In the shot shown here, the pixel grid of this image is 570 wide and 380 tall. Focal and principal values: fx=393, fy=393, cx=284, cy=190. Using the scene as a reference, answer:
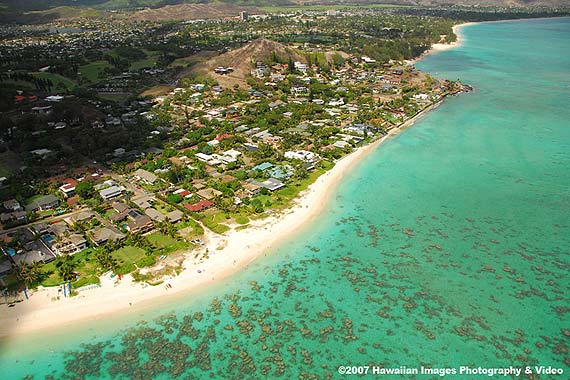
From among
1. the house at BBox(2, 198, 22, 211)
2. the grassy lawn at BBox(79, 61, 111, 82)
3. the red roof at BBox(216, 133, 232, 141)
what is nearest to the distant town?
the house at BBox(2, 198, 22, 211)

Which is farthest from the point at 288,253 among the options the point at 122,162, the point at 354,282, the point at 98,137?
the point at 98,137

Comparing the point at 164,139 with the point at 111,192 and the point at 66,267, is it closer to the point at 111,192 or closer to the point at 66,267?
the point at 111,192

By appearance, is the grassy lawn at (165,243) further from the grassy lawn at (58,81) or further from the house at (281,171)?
the grassy lawn at (58,81)

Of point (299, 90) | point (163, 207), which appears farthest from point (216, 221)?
point (299, 90)

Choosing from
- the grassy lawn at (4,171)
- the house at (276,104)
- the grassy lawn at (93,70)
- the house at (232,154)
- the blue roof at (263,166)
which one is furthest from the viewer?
the grassy lawn at (93,70)

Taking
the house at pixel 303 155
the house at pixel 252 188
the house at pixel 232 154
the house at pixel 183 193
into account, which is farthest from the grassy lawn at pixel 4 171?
the house at pixel 303 155

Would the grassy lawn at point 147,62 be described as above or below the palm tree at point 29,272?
above
